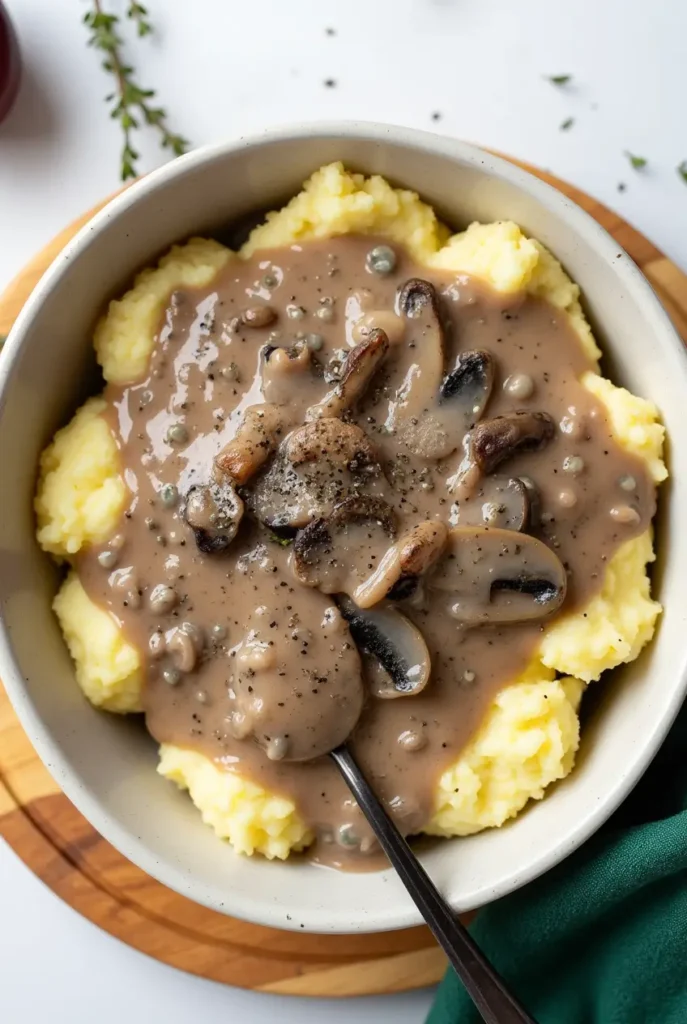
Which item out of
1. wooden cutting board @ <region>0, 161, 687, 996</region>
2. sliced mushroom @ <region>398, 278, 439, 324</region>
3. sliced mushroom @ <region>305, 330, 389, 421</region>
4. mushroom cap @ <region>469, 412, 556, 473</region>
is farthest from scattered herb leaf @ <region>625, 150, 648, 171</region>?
sliced mushroom @ <region>305, 330, 389, 421</region>

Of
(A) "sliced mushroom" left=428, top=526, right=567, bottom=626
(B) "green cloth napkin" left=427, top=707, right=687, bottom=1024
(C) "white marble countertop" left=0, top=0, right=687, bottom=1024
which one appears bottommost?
(B) "green cloth napkin" left=427, top=707, right=687, bottom=1024

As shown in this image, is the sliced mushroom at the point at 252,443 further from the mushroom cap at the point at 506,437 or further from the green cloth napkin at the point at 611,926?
the green cloth napkin at the point at 611,926

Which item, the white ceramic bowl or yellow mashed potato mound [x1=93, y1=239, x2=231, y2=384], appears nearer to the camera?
the white ceramic bowl

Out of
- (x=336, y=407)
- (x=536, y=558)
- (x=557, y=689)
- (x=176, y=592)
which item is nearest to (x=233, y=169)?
(x=336, y=407)

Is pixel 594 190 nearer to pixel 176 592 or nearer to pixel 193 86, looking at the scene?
pixel 193 86

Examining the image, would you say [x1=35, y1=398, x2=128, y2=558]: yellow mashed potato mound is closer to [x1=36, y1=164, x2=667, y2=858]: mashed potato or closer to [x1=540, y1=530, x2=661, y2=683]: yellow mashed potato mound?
[x1=36, y1=164, x2=667, y2=858]: mashed potato

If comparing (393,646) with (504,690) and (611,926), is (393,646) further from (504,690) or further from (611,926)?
(611,926)

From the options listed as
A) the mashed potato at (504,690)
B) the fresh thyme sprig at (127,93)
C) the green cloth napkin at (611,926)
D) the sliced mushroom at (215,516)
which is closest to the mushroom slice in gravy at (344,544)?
the sliced mushroom at (215,516)
